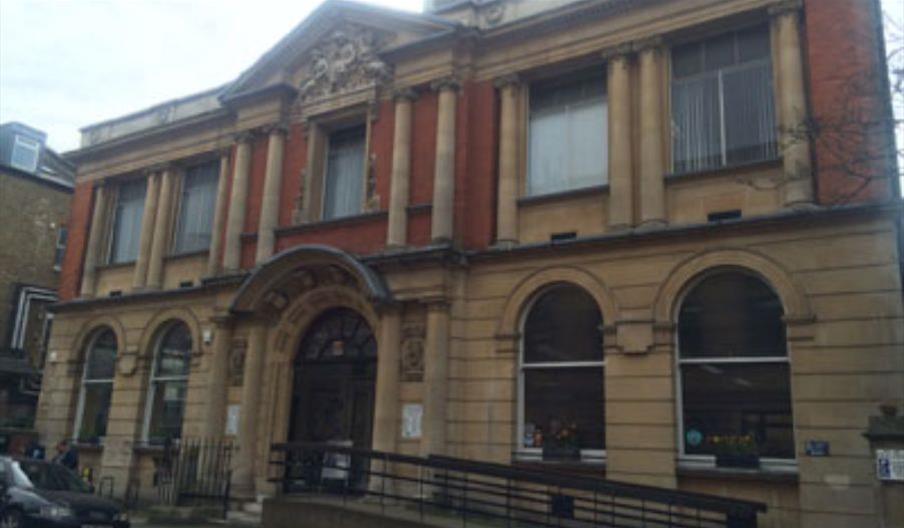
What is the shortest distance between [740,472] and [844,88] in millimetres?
6075

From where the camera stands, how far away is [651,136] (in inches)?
559

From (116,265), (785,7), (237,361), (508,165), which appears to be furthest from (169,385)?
(785,7)

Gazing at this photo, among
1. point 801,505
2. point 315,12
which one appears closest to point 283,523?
point 801,505

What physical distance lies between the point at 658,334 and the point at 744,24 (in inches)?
225

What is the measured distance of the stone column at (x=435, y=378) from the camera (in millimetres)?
14594

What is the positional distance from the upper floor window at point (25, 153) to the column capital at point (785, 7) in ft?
93.6

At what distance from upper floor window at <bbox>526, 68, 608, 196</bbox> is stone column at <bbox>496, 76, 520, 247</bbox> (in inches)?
14.1

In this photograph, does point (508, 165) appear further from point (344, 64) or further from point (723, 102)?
point (344, 64)

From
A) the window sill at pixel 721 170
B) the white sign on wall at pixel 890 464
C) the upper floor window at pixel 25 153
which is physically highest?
the upper floor window at pixel 25 153

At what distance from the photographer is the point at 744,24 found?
14.0m

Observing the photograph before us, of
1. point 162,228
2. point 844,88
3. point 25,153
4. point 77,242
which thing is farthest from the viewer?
point 25,153

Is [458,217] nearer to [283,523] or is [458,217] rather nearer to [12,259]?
[283,523]

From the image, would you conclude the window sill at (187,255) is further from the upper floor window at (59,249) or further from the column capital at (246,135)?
the upper floor window at (59,249)

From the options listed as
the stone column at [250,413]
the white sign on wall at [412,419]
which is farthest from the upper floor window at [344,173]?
the white sign on wall at [412,419]
